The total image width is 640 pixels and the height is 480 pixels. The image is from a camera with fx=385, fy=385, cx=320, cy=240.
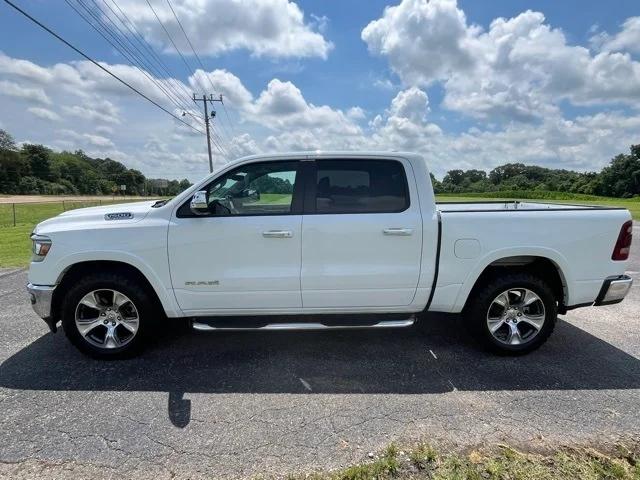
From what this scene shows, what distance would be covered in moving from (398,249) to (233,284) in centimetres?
154

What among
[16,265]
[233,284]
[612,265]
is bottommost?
[16,265]

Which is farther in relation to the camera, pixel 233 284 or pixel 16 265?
pixel 16 265

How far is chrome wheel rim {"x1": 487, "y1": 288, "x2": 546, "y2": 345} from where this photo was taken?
3672 millimetres

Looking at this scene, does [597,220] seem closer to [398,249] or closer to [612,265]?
[612,265]

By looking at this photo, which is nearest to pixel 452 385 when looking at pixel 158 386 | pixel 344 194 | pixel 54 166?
pixel 344 194

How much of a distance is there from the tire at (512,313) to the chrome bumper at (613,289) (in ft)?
1.49

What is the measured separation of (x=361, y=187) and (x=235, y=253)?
4.31ft

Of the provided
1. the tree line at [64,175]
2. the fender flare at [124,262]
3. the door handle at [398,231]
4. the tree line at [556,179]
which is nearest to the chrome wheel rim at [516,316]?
the door handle at [398,231]

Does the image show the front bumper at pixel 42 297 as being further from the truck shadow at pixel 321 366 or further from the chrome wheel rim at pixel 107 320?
the truck shadow at pixel 321 366

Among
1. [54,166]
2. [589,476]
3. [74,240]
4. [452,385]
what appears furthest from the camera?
[54,166]

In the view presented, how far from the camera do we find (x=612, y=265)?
3621 millimetres

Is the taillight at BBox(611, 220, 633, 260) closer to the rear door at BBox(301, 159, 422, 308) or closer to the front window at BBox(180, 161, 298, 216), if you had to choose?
the rear door at BBox(301, 159, 422, 308)

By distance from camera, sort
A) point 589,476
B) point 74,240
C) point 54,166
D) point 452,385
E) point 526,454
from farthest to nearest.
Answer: point 54,166, point 74,240, point 452,385, point 526,454, point 589,476

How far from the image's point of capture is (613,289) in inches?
142
